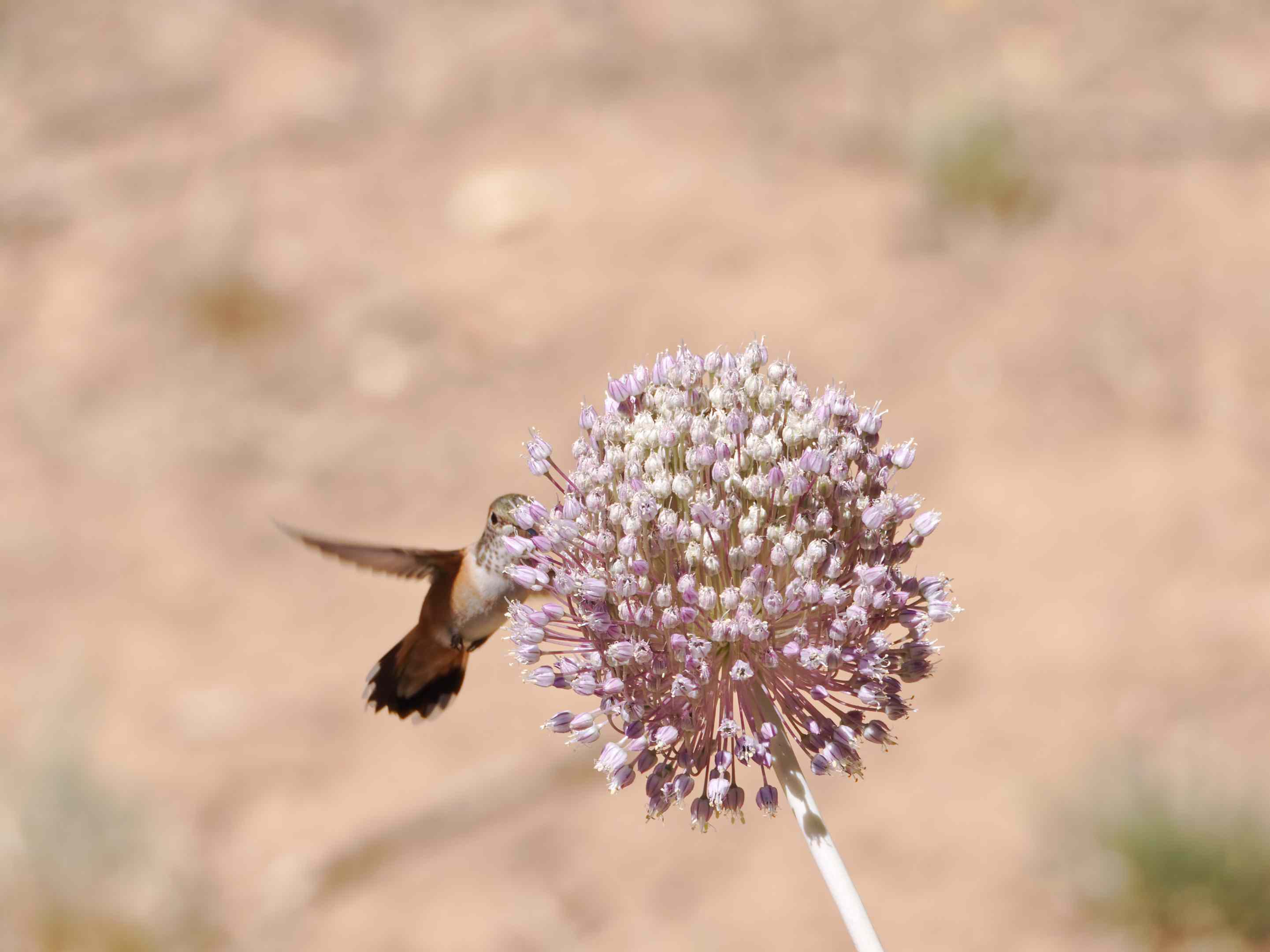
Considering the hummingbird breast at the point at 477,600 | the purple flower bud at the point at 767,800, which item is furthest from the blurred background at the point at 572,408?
the purple flower bud at the point at 767,800

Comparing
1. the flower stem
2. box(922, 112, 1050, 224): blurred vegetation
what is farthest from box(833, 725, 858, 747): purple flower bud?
box(922, 112, 1050, 224): blurred vegetation

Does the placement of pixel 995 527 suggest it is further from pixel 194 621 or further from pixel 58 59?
pixel 58 59

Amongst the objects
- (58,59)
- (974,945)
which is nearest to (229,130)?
(58,59)

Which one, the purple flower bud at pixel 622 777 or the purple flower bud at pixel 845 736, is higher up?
the purple flower bud at pixel 622 777

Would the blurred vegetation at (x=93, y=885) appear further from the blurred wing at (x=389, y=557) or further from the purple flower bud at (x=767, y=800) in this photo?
the purple flower bud at (x=767, y=800)

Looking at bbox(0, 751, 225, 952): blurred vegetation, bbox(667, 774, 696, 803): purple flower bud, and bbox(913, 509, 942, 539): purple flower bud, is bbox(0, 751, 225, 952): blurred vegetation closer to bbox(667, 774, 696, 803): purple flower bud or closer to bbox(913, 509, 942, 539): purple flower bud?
bbox(667, 774, 696, 803): purple flower bud

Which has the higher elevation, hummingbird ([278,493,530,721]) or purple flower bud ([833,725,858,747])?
hummingbird ([278,493,530,721])

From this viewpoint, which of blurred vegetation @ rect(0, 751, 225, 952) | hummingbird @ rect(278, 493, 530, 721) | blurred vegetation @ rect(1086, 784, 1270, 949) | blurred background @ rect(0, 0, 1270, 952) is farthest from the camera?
blurred background @ rect(0, 0, 1270, 952)
